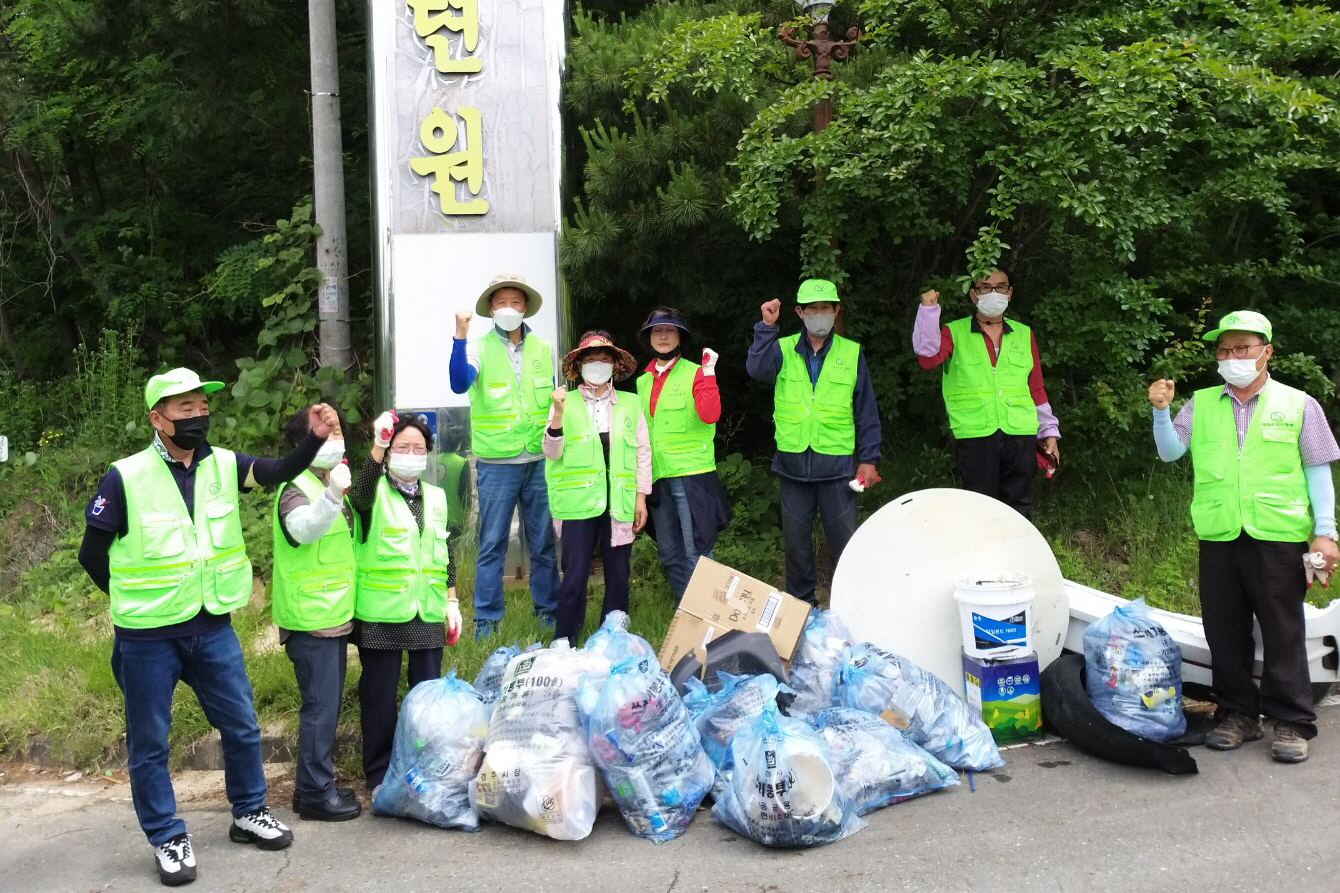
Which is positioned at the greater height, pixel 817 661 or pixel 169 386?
pixel 169 386

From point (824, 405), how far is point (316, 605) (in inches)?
105

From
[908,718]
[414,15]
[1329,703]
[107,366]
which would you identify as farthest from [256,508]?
[1329,703]

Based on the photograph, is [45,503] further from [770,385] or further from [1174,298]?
[1174,298]

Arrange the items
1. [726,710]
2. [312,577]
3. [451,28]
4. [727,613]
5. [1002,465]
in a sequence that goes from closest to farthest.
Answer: [312,577] < [726,710] < [727,613] < [1002,465] < [451,28]

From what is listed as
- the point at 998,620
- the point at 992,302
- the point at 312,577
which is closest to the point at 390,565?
the point at 312,577

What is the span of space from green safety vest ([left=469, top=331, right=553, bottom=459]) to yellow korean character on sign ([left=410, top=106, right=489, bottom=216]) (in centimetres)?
156

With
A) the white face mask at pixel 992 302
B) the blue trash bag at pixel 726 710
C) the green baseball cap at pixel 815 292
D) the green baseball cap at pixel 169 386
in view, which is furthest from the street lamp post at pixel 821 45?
the green baseball cap at pixel 169 386

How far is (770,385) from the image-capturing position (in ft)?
27.5

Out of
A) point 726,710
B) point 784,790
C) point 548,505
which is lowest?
point 784,790

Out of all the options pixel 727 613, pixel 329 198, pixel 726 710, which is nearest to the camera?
pixel 726 710

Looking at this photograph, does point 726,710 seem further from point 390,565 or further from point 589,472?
point 589,472

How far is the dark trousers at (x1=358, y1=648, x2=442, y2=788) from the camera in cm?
448

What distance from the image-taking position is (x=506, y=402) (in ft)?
19.2

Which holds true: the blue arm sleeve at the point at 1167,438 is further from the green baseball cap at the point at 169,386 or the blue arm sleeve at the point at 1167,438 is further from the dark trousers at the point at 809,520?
the green baseball cap at the point at 169,386
